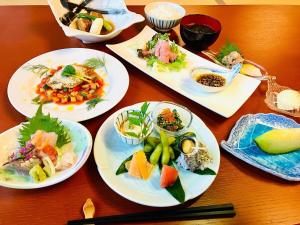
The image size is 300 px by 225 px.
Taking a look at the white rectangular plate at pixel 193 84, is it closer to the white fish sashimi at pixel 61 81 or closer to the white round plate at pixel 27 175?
the white fish sashimi at pixel 61 81

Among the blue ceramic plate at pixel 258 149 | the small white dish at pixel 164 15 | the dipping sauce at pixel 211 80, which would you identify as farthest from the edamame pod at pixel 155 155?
the small white dish at pixel 164 15

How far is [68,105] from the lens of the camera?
1249mm

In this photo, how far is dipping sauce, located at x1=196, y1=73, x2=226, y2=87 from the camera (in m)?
1.34

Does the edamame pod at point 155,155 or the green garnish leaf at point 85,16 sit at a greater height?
the green garnish leaf at point 85,16

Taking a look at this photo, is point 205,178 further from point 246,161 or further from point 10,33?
point 10,33

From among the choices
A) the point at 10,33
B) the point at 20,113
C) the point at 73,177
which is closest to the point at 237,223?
the point at 73,177

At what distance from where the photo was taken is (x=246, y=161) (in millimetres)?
1054

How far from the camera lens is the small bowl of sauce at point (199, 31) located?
4.98ft

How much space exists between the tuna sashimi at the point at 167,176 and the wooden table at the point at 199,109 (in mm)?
92

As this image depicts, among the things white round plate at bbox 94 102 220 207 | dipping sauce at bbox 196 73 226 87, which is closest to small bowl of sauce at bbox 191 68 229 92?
dipping sauce at bbox 196 73 226 87

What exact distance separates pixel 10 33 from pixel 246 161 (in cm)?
145

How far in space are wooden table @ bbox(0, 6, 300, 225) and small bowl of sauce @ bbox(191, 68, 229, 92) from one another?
0.09 metres

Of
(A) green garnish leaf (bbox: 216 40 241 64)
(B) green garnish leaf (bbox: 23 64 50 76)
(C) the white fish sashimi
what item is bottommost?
(B) green garnish leaf (bbox: 23 64 50 76)

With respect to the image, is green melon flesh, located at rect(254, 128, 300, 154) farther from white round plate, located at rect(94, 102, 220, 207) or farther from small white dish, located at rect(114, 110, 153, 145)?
small white dish, located at rect(114, 110, 153, 145)
